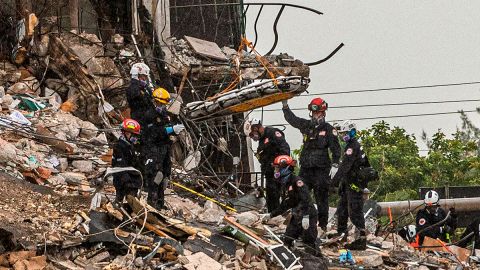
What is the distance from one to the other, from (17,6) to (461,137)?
22.9 m

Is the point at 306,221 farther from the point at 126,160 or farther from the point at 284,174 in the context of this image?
the point at 126,160

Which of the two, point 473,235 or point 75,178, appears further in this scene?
point 473,235

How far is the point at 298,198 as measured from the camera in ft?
50.8

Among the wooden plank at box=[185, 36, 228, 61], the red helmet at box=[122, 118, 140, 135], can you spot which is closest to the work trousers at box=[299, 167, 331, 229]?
the red helmet at box=[122, 118, 140, 135]

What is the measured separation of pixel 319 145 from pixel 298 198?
1.86 metres

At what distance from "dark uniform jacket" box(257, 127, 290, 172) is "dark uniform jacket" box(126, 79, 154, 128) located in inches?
91.8

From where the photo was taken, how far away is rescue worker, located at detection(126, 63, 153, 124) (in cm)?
1644

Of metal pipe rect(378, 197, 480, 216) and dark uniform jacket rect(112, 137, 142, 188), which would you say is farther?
metal pipe rect(378, 197, 480, 216)

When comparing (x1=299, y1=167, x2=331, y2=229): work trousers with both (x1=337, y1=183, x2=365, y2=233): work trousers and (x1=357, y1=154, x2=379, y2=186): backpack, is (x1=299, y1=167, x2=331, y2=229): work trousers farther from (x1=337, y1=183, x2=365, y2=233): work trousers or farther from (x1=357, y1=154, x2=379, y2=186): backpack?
(x1=357, y1=154, x2=379, y2=186): backpack

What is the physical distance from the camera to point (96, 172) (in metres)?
19.2

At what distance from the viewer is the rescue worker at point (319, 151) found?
17.2 m

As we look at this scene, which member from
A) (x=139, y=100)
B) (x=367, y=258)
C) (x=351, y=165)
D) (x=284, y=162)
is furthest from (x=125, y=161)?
(x=367, y=258)

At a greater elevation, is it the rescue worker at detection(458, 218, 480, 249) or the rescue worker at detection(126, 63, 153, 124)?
the rescue worker at detection(126, 63, 153, 124)

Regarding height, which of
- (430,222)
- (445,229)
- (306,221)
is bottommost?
(445,229)
